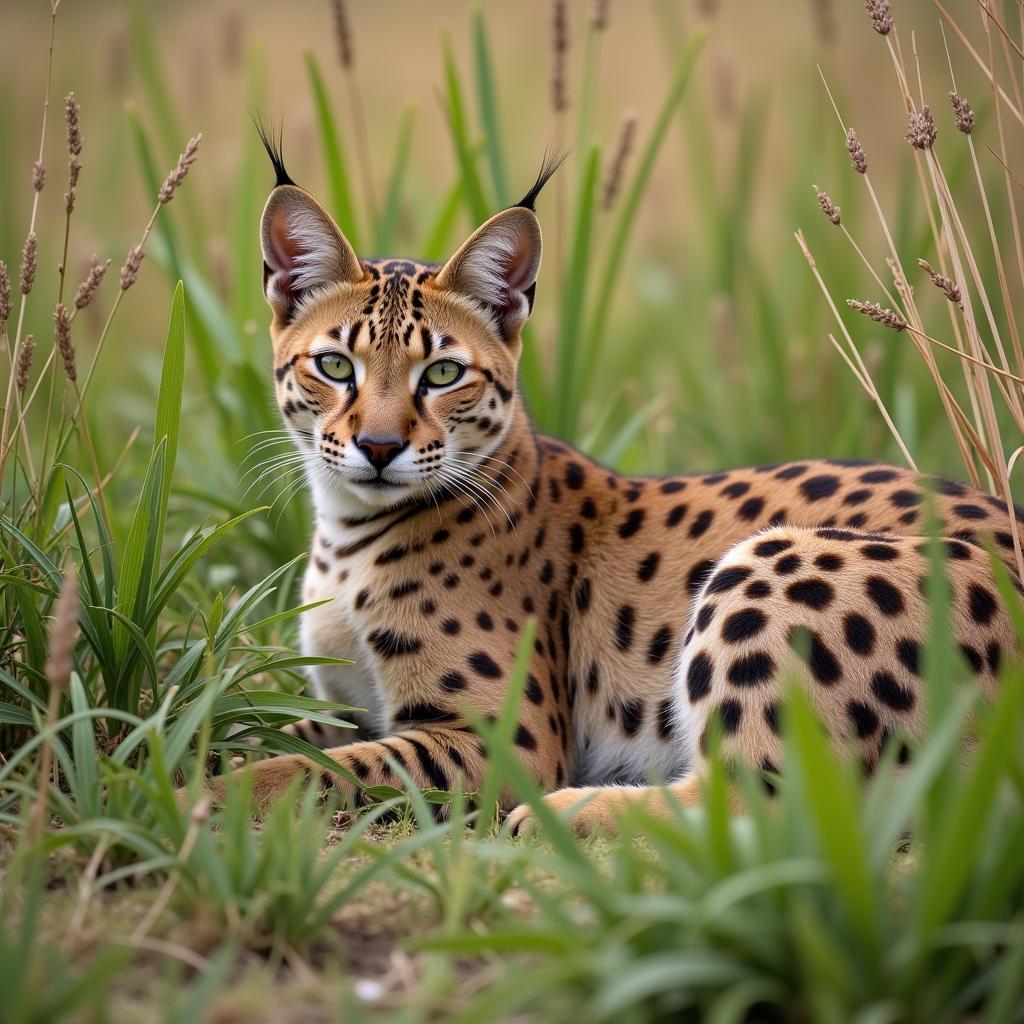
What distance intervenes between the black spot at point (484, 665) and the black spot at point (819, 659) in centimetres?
99

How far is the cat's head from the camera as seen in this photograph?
3.77 m

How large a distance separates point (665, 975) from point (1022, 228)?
5.96 metres

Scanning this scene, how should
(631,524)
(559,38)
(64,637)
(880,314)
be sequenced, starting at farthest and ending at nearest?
(559,38), (631,524), (880,314), (64,637)

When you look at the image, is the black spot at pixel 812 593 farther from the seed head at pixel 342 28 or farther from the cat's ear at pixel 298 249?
the seed head at pixel 342 28

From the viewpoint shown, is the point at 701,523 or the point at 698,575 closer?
the point at 698,575

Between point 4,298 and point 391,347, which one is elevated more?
point 4,298

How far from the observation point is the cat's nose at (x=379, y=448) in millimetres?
3676

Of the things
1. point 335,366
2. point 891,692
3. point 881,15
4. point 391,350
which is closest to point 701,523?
point 891,692

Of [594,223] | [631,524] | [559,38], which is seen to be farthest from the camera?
[594,223]

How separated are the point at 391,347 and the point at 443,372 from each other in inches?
7.5

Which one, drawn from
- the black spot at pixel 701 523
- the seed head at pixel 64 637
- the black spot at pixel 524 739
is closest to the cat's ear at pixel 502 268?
the black spot at pixel 701 523

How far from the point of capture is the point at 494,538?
4.00 m

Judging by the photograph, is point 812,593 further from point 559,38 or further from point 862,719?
point 559,38

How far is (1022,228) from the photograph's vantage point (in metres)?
6.73
